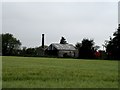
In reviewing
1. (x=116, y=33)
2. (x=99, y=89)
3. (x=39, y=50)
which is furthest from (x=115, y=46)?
(x=99, y=89)

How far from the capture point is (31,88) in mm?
8242

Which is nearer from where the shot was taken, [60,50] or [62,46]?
[60,50]

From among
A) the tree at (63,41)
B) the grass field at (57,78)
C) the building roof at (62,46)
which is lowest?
the grass field at (57,78)

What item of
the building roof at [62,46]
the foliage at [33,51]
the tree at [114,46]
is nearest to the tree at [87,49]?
the tree at [114,46]

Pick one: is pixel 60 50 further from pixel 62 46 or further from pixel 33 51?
pixel 33 51

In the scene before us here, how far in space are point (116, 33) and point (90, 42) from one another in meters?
9.74

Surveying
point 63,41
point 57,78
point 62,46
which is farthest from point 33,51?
point 57,78

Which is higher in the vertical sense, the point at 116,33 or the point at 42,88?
the point at 116,33

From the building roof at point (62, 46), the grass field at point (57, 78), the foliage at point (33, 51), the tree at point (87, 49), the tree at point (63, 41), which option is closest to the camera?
the grass field at point (57, 78)

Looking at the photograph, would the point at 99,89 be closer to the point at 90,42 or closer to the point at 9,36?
the point at 90,42

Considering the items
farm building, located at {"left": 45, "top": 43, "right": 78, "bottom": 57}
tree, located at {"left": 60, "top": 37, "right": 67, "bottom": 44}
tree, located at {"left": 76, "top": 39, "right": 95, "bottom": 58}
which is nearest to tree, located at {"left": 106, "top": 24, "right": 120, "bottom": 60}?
tree, located at {"left": 76, "top": 39, "right": 95, "bottom": 58}

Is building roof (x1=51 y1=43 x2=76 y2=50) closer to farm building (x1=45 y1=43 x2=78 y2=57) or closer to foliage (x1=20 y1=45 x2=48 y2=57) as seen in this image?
farm building (x1=45 y1=43 x2=78 y2=57)

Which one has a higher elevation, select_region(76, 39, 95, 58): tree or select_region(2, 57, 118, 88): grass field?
select_region(76, 39, 95, 58): tree

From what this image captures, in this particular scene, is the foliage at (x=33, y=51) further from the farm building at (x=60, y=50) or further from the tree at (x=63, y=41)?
the tree at (x=63, y=41)
